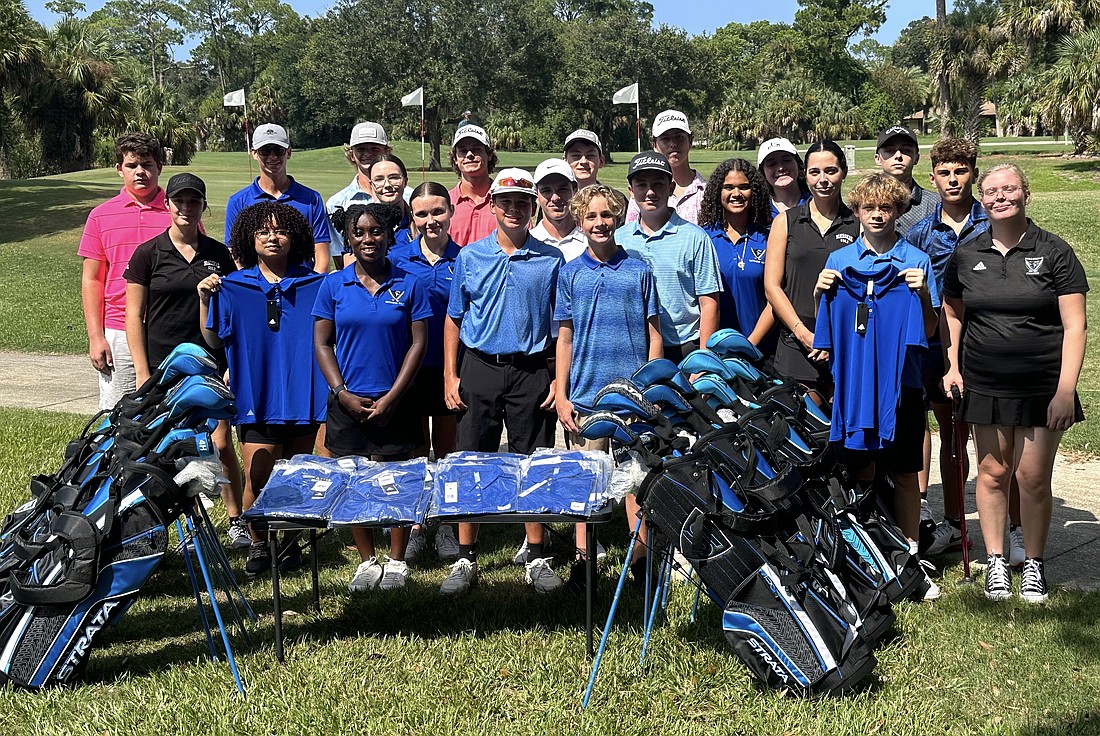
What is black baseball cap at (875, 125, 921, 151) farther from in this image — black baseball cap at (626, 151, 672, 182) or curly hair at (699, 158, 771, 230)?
black baseball cap at (626, 151, 672, 182)

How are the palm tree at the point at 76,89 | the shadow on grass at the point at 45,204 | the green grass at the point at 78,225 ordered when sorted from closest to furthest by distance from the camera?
the green grass at the point at 78,225 < the shadow on grass at the point at 45,204 < the palm tree at the point at 76,89

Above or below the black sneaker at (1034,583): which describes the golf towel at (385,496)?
above

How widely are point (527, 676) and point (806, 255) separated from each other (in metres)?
2.58

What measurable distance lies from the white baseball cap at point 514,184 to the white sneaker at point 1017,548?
3035 millimetres

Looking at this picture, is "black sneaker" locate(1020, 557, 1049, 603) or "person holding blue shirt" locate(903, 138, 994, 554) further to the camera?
"person holding blue shirt" locate(903, 138, 994, 554)

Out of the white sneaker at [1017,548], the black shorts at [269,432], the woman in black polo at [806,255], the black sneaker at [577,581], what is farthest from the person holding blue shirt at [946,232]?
the black shorts at [269,432]

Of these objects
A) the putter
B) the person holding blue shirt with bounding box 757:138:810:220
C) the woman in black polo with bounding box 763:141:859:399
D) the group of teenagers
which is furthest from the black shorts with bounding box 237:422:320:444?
the putter

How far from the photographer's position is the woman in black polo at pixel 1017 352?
5223 millimetres

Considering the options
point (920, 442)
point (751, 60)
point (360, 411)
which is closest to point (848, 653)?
point (920, 442)

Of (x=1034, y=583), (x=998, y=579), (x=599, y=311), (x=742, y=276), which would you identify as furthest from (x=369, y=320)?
(x=1034, y=583)

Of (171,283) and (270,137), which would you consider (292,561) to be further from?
(270,137)

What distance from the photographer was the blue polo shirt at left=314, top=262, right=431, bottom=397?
5648 mm

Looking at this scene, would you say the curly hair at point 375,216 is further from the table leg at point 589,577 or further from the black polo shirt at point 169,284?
the table leg at point 589,577

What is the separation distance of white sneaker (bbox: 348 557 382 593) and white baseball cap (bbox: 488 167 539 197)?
6.64ft
